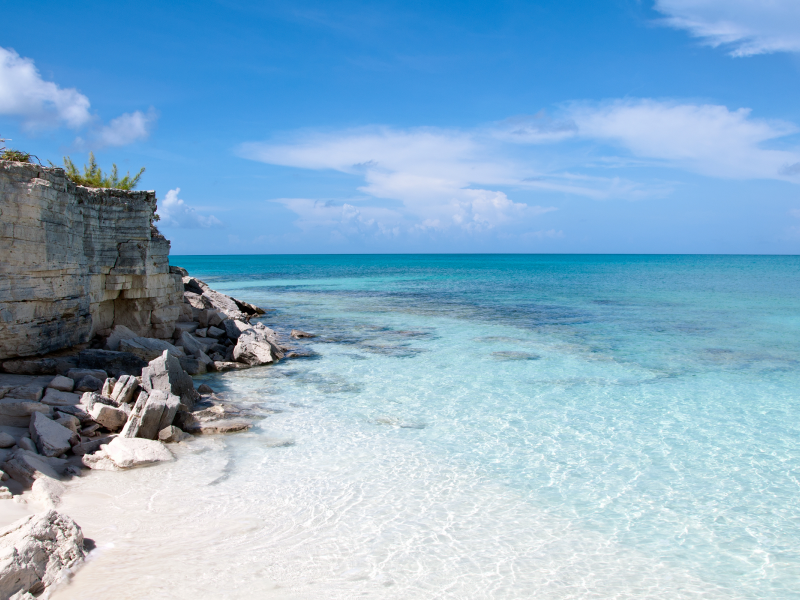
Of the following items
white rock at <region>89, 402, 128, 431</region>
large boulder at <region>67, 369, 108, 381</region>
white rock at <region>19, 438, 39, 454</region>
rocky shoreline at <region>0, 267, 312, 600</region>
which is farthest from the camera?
large boulder at <region>67, 369, 108, 381</region>

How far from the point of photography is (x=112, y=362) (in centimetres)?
1141

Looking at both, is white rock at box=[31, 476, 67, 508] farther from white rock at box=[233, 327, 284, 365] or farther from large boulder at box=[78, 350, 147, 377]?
white rock at box=[233, 327, 284, 365]

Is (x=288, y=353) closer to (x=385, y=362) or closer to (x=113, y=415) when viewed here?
(x=385, y=362)

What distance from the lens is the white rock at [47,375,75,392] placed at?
944 cm

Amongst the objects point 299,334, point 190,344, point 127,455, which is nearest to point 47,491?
point 127,455

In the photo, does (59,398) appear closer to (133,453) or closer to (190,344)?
(133,453)

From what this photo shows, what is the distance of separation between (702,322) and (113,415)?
69.0 feet

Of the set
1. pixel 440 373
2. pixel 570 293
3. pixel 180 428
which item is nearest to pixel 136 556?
pixel 180 428

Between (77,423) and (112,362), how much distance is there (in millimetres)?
3446

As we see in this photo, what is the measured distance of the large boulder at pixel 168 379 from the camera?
973cm

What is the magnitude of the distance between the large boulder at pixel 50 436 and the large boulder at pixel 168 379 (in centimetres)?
181

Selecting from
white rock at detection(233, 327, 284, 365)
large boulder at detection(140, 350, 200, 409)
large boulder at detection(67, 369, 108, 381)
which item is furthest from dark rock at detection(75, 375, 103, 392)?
white rock at detection(233, 327, 284, 365)

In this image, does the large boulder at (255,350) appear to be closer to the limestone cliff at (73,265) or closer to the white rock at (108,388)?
the limestone cliff at (73,265)

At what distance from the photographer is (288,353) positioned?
1539cm
